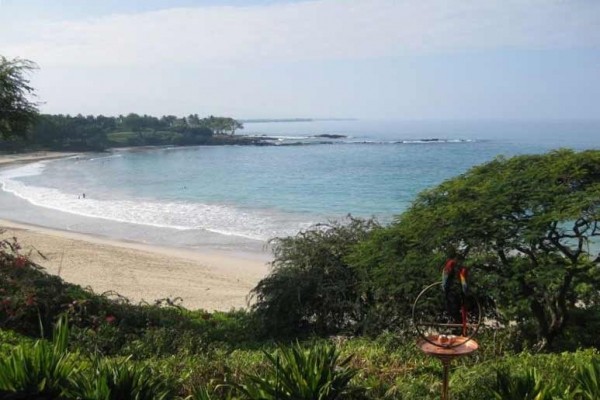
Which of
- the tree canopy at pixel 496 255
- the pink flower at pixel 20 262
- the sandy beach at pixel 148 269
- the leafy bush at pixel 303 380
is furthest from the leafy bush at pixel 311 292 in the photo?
the sandy beach at pixel 148 269

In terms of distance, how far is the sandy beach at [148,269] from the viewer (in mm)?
19469

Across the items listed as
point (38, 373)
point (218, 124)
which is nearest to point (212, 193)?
point (38, 373)

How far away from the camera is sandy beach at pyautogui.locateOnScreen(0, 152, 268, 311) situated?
19469 mm

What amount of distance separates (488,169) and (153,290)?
41.9 feet

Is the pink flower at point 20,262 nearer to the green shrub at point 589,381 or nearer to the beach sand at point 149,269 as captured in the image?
the beach sand at point 149,269

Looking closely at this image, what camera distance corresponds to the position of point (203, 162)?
295ft

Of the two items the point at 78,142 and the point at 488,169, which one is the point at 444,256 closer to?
the point at 488,169

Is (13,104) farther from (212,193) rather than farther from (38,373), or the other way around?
(212,193)

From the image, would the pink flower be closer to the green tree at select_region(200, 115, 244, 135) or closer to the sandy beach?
the sandy beach

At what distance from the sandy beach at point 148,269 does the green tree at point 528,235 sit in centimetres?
Answer: 883

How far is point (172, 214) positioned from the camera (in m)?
39.1

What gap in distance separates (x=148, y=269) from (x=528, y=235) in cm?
1727

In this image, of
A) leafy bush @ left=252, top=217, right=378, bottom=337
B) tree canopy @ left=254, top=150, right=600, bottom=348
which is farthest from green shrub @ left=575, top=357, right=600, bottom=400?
leafy bush @ left=252, top=217, right=378, bottom=337

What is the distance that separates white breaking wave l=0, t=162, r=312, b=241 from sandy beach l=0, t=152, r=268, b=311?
16.5ft
